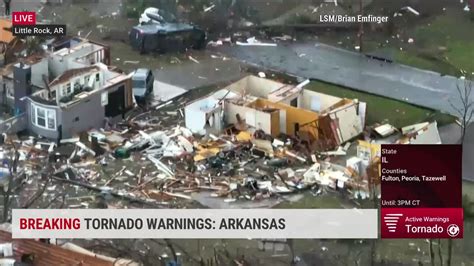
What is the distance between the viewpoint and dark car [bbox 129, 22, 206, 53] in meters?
2.18

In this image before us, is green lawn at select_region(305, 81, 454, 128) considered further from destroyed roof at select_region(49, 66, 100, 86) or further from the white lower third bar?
destroyed roof at select_region(49, 66, 100, 86)

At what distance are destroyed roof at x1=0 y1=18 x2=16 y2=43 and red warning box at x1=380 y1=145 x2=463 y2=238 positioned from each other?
920mm

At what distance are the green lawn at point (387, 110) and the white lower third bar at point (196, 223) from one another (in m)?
0.22

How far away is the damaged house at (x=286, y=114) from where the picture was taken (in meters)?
2.13

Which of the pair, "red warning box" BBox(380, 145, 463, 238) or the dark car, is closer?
"red warning box" BBox(380, 145, 463, 238)

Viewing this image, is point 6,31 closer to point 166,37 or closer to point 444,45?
point 166,37

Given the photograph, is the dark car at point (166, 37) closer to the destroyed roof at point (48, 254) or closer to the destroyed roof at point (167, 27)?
the destroyed roof at point (167, 27)

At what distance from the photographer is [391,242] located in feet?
6.91

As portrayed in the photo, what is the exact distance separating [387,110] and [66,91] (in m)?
0.76

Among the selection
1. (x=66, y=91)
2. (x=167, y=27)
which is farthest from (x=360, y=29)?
(x=66, y=91)

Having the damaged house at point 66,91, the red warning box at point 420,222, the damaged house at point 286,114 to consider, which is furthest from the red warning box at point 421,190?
the damaged house at point 66,91

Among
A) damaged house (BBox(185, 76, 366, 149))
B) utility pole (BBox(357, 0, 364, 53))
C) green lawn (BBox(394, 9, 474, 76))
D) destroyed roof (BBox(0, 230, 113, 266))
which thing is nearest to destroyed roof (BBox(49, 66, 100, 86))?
damaged house (BBox(185, 76, 366, 149))

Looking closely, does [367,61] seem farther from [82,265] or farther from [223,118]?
[82,265]

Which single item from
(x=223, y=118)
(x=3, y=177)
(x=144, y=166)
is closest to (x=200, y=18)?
(x=223, y=118)
